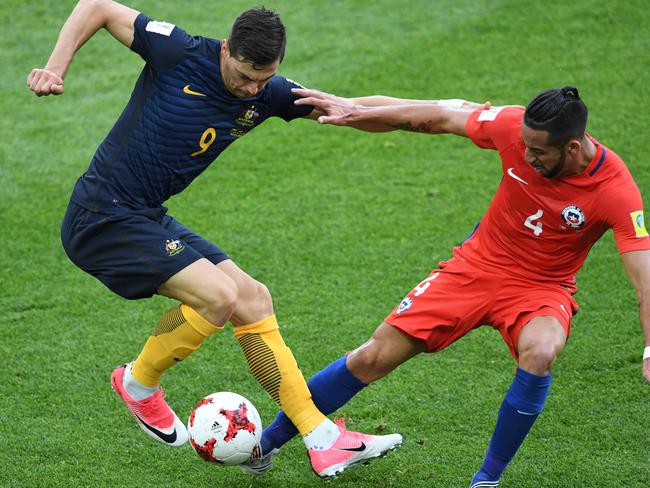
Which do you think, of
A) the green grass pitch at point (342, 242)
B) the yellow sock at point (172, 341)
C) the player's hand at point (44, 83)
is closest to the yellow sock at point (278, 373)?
the yellow sock at point (172, 341)

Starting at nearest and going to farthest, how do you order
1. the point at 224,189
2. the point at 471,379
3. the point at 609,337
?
1. the point at 471,379
2. the point at 609,337
3. the point at 224,189

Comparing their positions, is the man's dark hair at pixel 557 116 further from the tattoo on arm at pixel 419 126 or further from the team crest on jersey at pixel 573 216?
the tattoo on arm at pixel 419 126

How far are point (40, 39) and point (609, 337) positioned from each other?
8.11m

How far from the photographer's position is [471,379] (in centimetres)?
604

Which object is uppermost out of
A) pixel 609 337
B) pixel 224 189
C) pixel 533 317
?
pixel 533 317

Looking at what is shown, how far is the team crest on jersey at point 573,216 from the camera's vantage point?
4738 millimetres

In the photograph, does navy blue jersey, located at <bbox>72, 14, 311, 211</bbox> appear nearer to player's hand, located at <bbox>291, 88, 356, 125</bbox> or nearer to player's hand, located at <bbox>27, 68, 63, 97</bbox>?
player's hand, located at <bbox>291, 88, 356, 125</bbox>

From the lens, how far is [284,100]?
523 centimetres

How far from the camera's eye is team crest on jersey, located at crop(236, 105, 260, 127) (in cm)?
509

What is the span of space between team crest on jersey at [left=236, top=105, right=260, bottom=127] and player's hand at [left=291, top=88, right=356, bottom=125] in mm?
223

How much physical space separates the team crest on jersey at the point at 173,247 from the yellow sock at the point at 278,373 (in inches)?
21.9

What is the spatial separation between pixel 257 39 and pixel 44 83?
1013 millimetres

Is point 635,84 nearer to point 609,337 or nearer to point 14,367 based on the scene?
point 609,337

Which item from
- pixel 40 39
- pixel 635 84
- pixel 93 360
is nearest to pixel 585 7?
pixel 635 84
